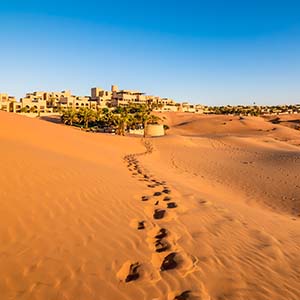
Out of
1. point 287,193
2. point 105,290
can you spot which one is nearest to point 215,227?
point 105,290

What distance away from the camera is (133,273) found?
176 inches

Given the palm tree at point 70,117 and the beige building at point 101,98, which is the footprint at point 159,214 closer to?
the palm tree at point 70,117

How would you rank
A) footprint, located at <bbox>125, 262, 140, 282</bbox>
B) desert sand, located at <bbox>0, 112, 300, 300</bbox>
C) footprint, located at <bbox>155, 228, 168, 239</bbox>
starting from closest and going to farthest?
desert sand, located at <bbox>0, 112, 300, 300</bbox> → footprint, located at <bbox>125, 262, 140, 282</bbox> → footprint, located at <bbox>155, 228, 168, 239</bbox>

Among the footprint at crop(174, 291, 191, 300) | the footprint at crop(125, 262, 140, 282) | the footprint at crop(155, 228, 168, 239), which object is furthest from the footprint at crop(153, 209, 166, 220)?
the footprint at crop(174, 291, 191, 300)

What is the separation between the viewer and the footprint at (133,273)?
4335 millimetres

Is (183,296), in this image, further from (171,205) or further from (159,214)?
(171,205)

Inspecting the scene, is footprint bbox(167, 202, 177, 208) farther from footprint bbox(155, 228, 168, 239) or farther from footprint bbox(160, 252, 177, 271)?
footprint bbox(160, 252, 177, 271)

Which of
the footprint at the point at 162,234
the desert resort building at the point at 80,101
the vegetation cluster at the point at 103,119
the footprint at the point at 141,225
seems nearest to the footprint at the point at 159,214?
the footprint at the point at 141,225

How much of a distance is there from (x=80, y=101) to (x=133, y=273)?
88.8 metres

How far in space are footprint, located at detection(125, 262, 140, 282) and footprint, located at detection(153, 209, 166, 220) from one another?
2.43m

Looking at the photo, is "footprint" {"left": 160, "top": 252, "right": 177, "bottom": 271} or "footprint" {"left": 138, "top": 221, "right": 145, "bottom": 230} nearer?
"footprint" {"left": 160, "top": 252, "right": 177, "bottom": 271}

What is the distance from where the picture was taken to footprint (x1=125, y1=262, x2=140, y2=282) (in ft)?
14.2

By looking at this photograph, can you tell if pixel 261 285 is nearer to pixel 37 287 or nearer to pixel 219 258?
pixel 219 258

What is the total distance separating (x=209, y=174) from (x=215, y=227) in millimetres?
10634
